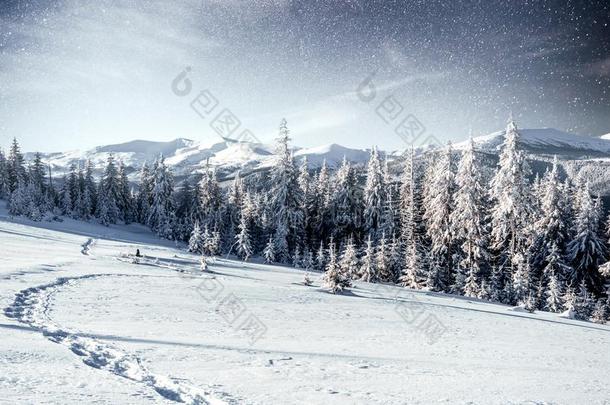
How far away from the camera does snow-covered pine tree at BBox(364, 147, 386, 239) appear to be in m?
51.2

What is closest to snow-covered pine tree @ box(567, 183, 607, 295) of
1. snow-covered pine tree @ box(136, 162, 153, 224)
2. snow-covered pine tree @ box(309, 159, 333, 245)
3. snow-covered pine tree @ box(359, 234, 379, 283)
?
snow-covered pine tree @ box(359, 234, 379, 283)

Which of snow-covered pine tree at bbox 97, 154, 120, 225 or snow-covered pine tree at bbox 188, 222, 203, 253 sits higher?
snow-covered pine tree at bbox 97, 154, 120, 225

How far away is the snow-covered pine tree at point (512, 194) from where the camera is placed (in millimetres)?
35969

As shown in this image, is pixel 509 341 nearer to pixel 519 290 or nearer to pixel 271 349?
pixel 271 349

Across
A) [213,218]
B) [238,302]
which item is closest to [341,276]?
[238,302]

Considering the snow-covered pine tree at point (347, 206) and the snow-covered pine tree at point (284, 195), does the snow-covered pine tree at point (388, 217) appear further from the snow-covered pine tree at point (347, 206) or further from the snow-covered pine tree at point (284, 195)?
the snow-covered pine tree at point (284, 195)

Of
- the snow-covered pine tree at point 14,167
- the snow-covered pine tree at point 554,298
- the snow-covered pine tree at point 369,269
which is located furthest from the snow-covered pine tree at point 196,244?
the snow-covered pine tree at point 14,167

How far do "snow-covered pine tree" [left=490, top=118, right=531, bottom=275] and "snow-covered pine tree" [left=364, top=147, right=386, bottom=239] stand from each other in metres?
15.4

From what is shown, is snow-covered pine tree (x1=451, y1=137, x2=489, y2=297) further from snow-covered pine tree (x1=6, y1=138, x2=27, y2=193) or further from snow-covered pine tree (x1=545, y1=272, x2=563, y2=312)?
snow-covered pine tree (x1=6, y1=138, x2=27, y2=193)

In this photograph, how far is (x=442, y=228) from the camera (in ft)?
141

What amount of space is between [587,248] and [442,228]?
14597 mm

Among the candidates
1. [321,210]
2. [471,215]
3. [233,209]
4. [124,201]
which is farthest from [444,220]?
[124,201]

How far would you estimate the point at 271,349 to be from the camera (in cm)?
970

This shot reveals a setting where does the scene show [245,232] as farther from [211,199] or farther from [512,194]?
[512,194]
